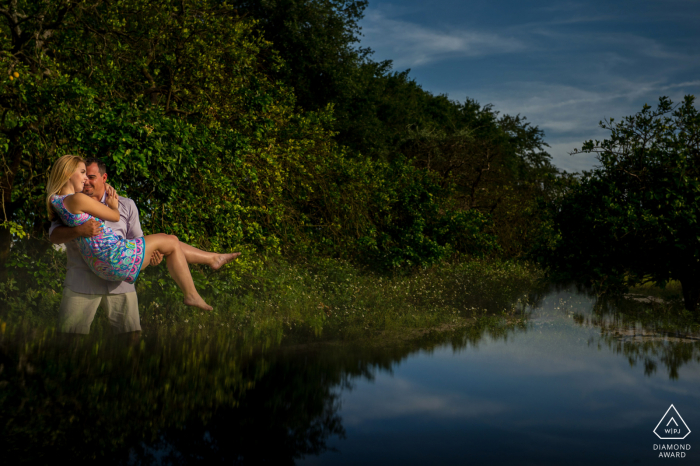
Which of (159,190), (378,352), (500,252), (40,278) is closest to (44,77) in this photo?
(159,190)

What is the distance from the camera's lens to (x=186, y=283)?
6.52m

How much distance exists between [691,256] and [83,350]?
11625 millimetres

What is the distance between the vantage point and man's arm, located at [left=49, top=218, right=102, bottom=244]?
17.3 feet

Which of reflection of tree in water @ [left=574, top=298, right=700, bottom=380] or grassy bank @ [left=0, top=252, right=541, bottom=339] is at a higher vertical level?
grassy bank @ [left=0, top=252, right=541, bottom=339]

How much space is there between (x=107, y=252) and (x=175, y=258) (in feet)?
3.57

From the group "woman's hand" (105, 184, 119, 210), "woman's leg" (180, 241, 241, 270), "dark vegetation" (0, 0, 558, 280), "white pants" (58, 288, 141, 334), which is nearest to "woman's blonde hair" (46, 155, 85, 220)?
"woman's hand" (105, 184, 119, 210)

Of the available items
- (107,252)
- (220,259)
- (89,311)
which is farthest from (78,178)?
(220,259)

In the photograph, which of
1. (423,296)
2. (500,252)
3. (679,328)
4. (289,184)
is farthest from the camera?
(500,252)

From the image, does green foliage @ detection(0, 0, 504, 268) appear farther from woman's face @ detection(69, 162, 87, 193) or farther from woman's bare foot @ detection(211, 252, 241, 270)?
woman's face @ detection(69, 162, 87, 193)

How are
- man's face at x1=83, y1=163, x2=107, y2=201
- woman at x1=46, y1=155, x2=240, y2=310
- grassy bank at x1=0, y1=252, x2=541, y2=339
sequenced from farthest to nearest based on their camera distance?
1. grassy bank at x1=0, y1=252, x2=541, y2=339
2. man's face at x1=83, y1=163, x2=107, y2=201
3. woman at x1=46, y1=155, x2=240, y2=310

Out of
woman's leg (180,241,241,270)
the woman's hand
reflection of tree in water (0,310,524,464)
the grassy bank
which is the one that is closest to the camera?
reflection of tree in water (0,310,524,464)

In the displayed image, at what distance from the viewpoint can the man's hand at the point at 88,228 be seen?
525cm

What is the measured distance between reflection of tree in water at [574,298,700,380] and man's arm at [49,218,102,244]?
659 cm

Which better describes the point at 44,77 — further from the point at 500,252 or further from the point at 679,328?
the point at 500,252
